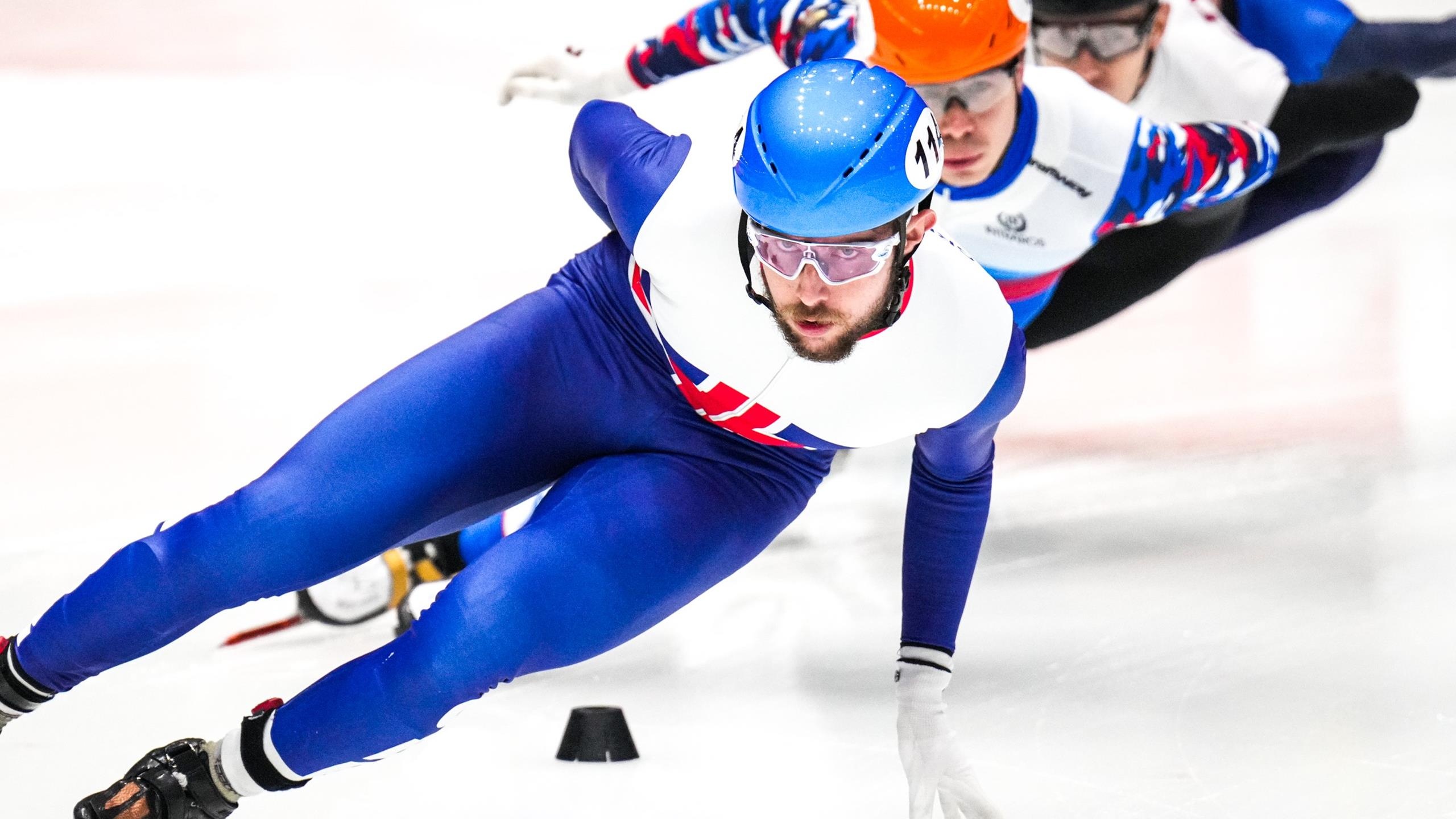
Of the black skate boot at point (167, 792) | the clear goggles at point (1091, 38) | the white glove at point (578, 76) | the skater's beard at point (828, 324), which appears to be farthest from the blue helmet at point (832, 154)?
the clear goggles at point (1091, 38)

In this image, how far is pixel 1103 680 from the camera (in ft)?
11.1

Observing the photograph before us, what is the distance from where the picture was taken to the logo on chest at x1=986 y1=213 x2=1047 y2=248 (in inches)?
145

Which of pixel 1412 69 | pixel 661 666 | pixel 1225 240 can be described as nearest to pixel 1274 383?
pixel 1225 240

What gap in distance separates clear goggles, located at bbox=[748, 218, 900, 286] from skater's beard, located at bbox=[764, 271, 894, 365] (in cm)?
2

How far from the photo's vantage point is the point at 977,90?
3365mm

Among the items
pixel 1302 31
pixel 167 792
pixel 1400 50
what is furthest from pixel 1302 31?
pixel 167 792

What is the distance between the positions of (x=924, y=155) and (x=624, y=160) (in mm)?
541

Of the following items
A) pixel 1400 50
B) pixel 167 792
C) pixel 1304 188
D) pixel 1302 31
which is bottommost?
pixel 1304 188

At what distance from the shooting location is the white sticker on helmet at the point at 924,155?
2.30 m

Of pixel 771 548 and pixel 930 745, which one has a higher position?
pixel 930 745

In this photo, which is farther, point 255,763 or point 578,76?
point 578,76

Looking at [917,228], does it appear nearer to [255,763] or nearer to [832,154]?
[832,154]

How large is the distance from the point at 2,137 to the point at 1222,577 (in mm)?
4583

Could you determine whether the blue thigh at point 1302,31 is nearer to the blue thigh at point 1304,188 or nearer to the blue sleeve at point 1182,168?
the blue thigh at point 1304,188
